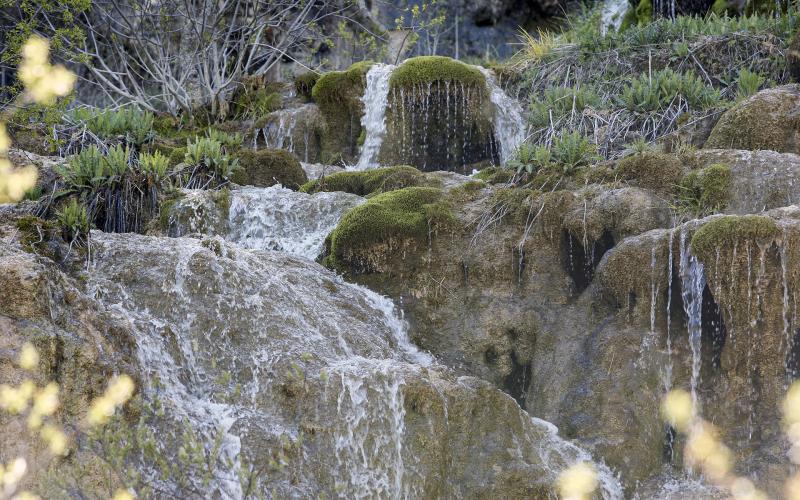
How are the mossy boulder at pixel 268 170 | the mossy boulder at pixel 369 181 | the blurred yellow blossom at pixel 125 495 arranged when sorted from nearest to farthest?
the blurred yellow blossom at pixel 125 495 → the mossy boulder at pixel 369 181 → the mossy boulder at pixel 268 170

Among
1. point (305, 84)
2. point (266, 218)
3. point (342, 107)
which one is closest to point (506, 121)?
point (342, 107)

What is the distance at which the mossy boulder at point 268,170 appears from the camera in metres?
13.2

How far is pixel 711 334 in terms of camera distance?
861 centimetres

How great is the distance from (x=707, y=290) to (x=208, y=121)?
11204 millimetres

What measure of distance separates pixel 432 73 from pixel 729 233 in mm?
8317

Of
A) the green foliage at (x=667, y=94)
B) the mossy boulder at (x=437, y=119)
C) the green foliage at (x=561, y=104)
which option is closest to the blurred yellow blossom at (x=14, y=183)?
the mossy boulder at (x=437, y=119)

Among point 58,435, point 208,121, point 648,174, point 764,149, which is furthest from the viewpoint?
point 208,121

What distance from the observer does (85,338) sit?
272 inches

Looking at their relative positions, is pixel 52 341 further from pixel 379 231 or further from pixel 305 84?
pixel 305 84

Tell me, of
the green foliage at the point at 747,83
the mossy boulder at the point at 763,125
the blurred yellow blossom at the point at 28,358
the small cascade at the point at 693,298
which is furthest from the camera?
the green foliage at the point at 747,83

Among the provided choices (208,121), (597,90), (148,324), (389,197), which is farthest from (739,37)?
(148,324)

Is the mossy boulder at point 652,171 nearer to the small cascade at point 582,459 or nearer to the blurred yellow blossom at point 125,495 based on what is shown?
the small cascade at point 582,459

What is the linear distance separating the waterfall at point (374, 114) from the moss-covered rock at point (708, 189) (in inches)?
257

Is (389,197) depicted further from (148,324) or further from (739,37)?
(739,37)
